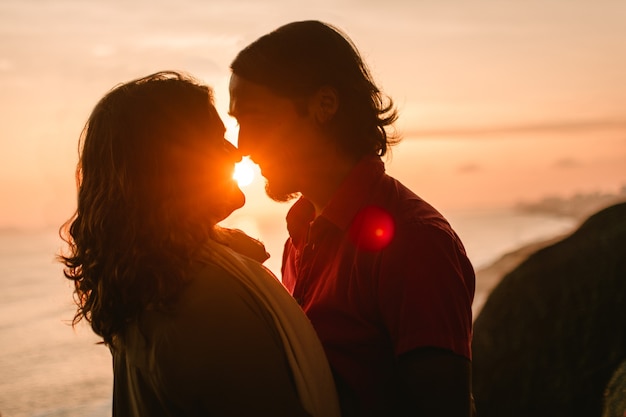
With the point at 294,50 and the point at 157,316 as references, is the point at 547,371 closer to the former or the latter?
the point at 294,50

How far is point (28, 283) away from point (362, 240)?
50.4ft

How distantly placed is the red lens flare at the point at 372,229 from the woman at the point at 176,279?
34 centimetres

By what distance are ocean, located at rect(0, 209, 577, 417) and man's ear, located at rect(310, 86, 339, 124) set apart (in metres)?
1.43

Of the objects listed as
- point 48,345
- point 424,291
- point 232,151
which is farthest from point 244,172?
point 48,345

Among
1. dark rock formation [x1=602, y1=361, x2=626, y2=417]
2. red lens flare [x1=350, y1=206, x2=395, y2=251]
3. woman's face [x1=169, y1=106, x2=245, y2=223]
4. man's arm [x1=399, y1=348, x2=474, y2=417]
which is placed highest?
woman's face [x1=169, y1=106, x2=245, y2=223]

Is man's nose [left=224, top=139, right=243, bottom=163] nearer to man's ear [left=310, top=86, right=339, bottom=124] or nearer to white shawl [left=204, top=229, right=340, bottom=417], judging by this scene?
white shawl [left=204, top=229, right=340, bottom=417]

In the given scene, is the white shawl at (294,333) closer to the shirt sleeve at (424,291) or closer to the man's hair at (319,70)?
the shirt sleeve at (424,291)

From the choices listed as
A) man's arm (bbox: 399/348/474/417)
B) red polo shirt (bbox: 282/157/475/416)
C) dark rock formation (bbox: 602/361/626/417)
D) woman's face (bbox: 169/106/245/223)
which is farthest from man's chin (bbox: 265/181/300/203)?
dark rock formation (bbox: 602/361/626/417)

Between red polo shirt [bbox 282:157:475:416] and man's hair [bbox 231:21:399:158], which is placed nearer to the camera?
red polo shirt [bbox 282:157:475:416]

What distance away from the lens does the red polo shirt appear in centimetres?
216

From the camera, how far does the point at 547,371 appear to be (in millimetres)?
4410

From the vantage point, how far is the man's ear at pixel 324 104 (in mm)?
2764

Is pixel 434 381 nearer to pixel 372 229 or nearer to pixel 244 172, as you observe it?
pixel 372 229

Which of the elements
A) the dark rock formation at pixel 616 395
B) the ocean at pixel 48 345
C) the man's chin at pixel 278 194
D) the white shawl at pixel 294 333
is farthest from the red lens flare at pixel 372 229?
the dark rock formation at pixel 616 395
